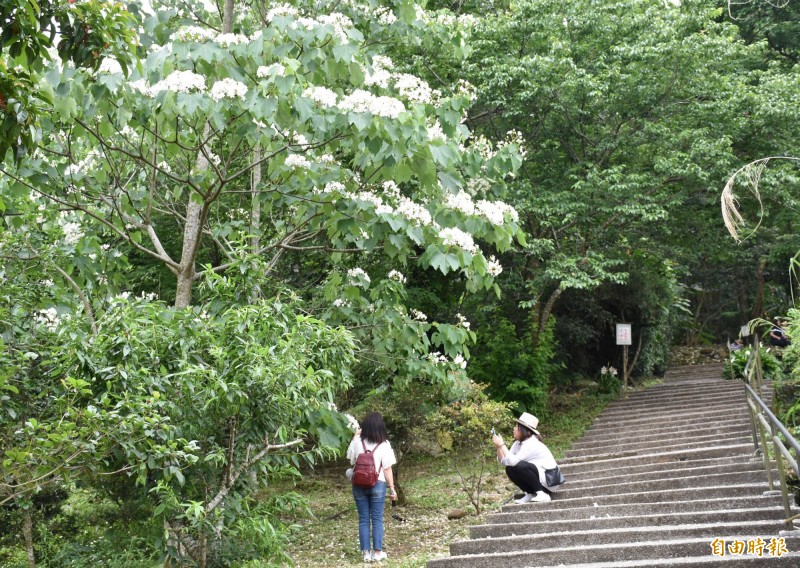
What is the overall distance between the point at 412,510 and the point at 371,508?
2696 millimetres

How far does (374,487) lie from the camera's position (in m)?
7.29

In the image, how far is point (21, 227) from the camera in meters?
6.49

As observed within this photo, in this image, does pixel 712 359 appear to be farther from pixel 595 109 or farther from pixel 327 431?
pixel 327 431

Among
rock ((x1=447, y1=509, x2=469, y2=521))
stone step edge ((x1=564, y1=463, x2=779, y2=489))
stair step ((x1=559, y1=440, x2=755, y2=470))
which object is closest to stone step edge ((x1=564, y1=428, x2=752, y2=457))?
stair step ((x1=559, y1=440, x2=755, y2=470))

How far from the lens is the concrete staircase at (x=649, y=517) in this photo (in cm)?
556

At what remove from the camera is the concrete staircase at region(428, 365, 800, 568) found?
556 cm

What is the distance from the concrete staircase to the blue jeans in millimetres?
877

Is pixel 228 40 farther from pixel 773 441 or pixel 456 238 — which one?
pixel 773 441

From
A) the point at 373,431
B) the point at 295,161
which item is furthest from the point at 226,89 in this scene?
the point at 373,431

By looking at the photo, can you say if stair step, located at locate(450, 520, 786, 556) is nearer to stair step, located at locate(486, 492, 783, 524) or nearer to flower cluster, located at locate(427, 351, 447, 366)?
stair step, located at locate(486, 492, 783, 524)

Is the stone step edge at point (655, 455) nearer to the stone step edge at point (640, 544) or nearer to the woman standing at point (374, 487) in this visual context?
the stone step edge at point (640, 544)

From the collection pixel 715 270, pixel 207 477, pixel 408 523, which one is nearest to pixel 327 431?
pixel 207 477

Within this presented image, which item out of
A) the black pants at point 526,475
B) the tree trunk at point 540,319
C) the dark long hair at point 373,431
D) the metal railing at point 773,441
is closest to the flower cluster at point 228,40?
the dark long hair at point 373,431

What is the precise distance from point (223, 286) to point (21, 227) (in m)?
2.15
